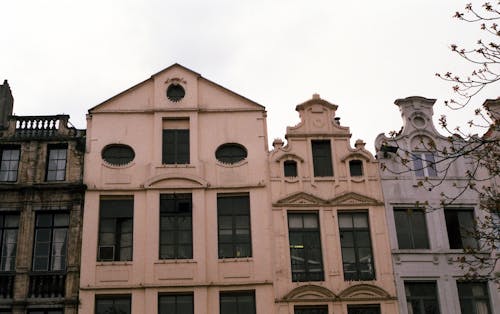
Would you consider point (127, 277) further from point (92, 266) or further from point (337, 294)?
point (337, 294)

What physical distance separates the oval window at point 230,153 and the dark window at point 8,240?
8.04 m

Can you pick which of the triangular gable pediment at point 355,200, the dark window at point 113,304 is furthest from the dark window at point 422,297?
the dark window at point 113,304

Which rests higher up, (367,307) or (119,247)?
(119,247)

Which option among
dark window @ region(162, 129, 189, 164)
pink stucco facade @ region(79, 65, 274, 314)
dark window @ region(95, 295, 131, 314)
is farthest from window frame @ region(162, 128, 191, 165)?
dark window @ region(95, 295, 131, 314)

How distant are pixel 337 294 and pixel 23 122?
550 inches

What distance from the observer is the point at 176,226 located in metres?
25.3

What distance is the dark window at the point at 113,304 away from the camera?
23922mm

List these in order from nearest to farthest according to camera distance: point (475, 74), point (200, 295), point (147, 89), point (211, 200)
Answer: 1. point (475, 74)
2. point (200, 295)
3. point (211, 200)
4. point (147, 89)

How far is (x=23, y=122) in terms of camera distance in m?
26.9

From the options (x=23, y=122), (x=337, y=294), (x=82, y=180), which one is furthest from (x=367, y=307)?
(x=23, y=122)

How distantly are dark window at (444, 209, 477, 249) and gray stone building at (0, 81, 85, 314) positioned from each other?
14005 mm

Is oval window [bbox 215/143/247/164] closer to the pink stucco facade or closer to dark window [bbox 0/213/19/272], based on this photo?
the pink stucco facade

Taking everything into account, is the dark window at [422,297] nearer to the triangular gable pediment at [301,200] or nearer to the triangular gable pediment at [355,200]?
the triangular gable pediment at [355,200]

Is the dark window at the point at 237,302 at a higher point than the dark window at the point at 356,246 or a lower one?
lower
